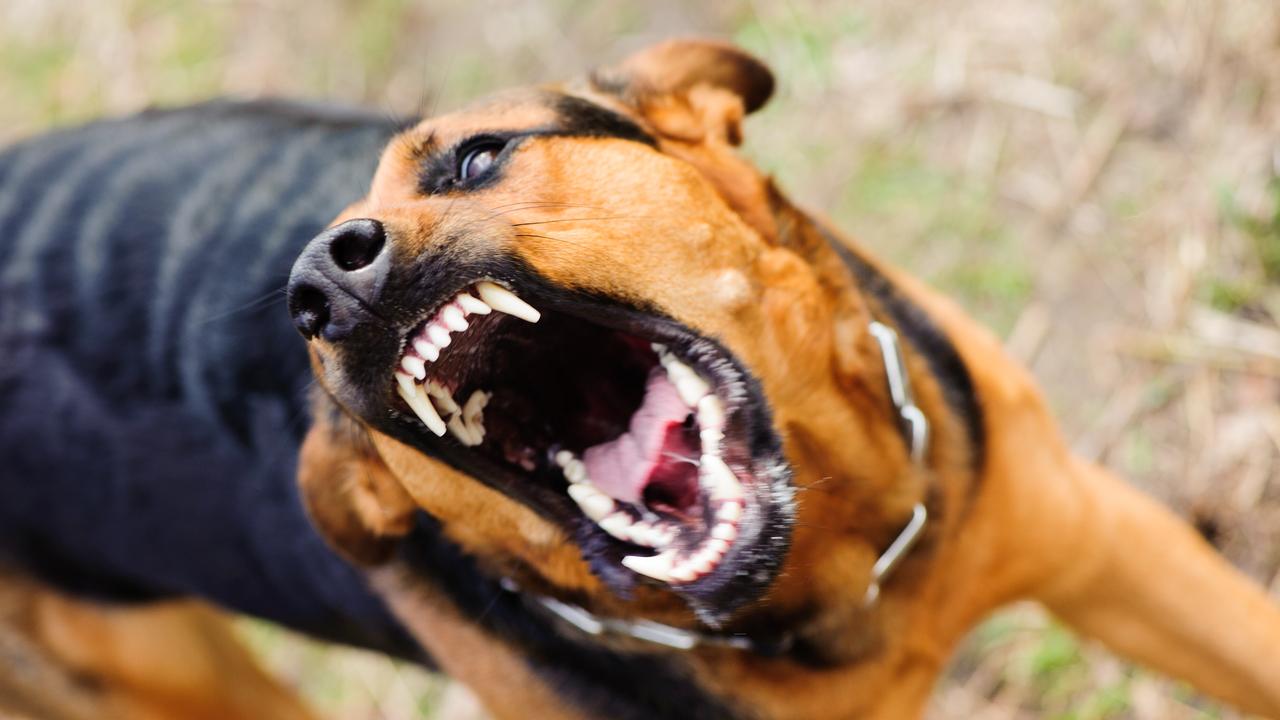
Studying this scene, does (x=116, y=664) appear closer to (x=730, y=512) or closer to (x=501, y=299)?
(x=501, y=299)

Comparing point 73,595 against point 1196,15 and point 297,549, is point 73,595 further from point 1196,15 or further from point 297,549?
point 1196,15

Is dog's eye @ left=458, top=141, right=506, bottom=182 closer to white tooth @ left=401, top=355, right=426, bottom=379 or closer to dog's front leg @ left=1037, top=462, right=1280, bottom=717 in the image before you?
white tooth @ left=401, top=355, right=426, bottom=379

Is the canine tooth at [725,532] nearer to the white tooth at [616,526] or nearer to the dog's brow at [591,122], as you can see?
the white tooth at [616,526]

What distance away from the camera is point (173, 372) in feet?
12.2

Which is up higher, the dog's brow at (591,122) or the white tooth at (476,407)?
the dog's brow at (591,122)

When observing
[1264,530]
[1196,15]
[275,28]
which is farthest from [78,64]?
[1264,530]

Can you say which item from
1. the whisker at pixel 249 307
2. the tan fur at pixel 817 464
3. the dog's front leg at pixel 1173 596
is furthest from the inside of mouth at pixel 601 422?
the dog's front leg at pixel 1173 596

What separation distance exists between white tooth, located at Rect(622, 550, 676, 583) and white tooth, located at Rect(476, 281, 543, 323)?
52 cm

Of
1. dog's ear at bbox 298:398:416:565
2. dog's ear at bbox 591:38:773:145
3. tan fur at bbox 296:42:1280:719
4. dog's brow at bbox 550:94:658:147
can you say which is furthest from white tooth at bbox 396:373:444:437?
dog's ear at bbox 591:38:773:145

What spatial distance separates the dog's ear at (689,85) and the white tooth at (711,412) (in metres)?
0.80

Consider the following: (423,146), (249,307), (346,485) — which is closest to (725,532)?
(346,485)

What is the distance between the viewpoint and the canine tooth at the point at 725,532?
252 cm

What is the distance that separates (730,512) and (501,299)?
2.08 feet

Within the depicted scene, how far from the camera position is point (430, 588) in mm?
3312
